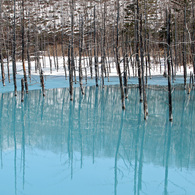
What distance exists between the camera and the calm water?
7.20 m

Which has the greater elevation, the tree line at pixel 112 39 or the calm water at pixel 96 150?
the tree line at pixel 112 39

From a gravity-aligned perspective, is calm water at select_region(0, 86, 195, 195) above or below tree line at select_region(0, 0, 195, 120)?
below

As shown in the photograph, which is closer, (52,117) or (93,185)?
(93,185)

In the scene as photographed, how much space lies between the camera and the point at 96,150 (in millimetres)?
9828

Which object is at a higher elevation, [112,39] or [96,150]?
[112,39]

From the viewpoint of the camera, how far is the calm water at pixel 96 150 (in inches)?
283

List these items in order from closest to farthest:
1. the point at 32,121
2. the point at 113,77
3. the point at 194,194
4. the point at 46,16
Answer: the point at 194,194 < the point at 32,121 < the point at 113,77 < the point at 46,16

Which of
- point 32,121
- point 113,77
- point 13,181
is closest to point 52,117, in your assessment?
point 32,121

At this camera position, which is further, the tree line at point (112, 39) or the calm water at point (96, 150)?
the tree line at point (112, 39)

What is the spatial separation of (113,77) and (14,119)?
21.0m

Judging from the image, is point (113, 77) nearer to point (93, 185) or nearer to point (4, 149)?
point (4, 149)

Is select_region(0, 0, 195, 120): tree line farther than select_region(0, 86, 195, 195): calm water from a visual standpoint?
Yes

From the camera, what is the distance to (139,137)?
37.0ft

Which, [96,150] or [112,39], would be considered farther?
[112,39]
